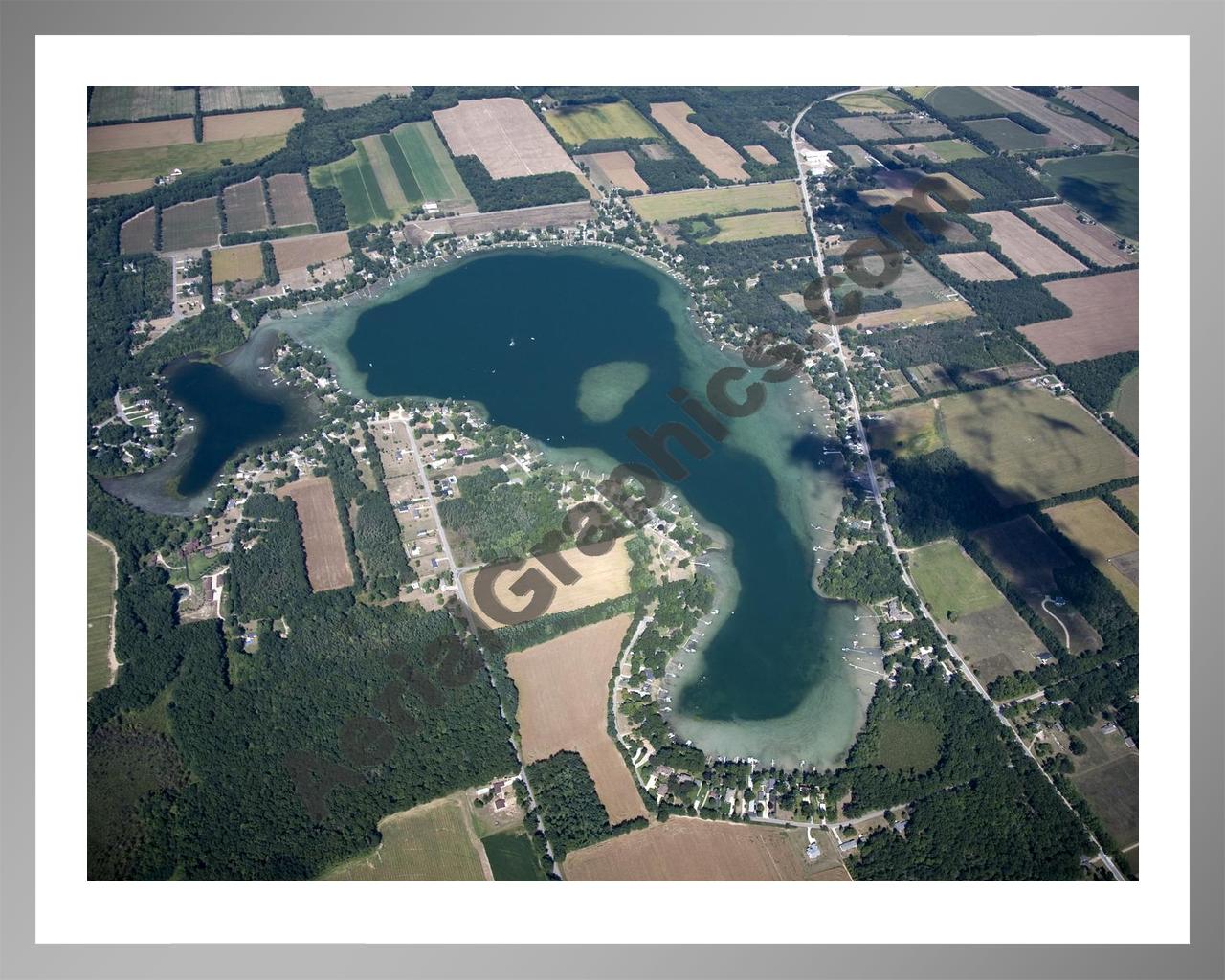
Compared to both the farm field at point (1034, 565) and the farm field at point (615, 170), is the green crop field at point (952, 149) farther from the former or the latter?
the farm field at point (1034, 565)

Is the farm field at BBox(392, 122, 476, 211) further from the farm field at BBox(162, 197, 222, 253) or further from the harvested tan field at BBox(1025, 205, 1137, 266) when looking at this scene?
the harvested tan field at BBox(1025, 205, 1137, 266)

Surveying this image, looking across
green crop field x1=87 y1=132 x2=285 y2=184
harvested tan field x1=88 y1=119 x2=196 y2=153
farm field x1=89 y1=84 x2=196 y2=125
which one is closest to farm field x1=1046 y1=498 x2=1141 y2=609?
green crop field x1=87 y1=132 x2=285 y2=184

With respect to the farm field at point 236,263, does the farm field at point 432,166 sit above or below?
above

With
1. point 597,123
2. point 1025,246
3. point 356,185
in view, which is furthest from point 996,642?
point 597,123

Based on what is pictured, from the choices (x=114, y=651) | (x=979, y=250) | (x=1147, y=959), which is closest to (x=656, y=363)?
(x=979, y=250)

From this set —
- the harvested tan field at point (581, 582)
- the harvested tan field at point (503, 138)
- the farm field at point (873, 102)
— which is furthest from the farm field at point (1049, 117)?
the harvested tan field at point (581, 582)

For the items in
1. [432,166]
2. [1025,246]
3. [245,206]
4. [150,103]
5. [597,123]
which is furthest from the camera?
[597,123]

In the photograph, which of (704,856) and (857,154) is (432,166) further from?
(704,856)
